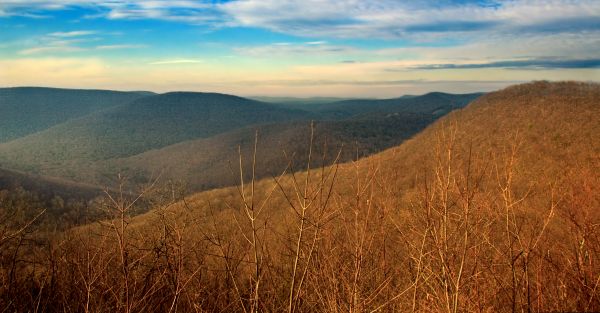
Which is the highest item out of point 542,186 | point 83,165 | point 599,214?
point 599,214

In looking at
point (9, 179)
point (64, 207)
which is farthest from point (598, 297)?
point (9, 179)

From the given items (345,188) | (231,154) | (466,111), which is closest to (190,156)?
(231,154)

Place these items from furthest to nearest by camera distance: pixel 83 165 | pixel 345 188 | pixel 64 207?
pixel 83 165 → pixel 64 207 → pixel 345 188

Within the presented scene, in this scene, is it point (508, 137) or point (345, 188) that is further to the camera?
point (508, 137)

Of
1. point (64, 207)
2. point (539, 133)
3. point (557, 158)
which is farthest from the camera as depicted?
point (64, 207)

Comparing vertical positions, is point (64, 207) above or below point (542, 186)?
below

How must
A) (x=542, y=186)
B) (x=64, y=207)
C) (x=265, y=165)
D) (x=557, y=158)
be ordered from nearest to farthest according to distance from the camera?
(x=542, y=186) < (x=557, y=158) < (x=64, y=207) < (x=265, y=165)

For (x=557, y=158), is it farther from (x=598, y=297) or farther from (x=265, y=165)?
(x=265, y=165)

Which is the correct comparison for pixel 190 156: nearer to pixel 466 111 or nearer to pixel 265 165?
pixel 265 165

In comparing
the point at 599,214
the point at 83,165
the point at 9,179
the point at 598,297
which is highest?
the point at 598,297
